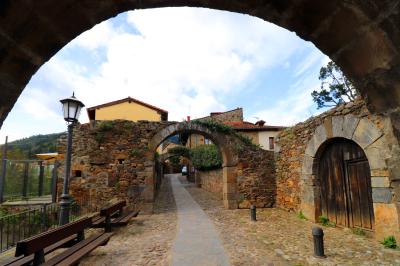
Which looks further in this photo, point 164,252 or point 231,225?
point 231,225

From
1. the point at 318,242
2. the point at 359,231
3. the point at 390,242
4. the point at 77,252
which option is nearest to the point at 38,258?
the point at 77,252

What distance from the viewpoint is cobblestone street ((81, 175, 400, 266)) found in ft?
13.0

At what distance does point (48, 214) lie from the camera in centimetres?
811

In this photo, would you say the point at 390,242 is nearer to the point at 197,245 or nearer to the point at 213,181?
the point at 197,245

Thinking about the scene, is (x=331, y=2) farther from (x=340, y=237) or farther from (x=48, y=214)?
(x=48, y=214)

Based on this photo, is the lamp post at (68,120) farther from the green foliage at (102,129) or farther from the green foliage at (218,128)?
the green foliage at (218,128)

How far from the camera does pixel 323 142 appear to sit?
6332 millimetres

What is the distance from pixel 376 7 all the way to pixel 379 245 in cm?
484

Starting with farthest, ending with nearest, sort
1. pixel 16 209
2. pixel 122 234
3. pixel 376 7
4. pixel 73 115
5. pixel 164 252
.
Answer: pixel 16 209, pixel 122 234, pixel 73 115, pixel 164 252, pixel 376 7

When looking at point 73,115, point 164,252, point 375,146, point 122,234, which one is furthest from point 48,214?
point 375,146

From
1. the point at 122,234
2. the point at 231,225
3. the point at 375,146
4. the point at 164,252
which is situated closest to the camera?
the point at 164,252

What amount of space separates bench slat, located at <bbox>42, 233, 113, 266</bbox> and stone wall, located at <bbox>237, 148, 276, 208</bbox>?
5967mm

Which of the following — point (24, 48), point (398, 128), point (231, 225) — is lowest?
point (231, 225)

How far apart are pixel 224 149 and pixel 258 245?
515cm
